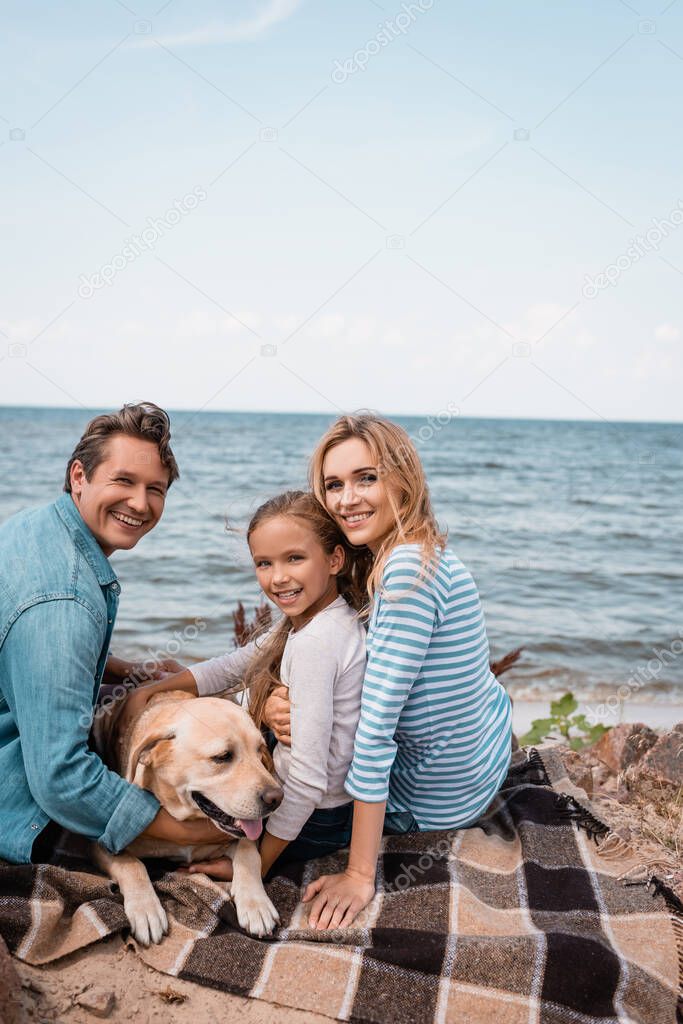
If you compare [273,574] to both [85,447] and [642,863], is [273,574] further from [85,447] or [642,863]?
[642,863]

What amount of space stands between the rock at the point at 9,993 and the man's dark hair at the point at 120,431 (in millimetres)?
1725

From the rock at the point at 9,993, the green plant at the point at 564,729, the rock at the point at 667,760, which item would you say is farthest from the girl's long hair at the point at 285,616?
the green plant at the point at 564,729

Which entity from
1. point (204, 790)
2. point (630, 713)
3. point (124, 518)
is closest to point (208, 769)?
point (204, 790)

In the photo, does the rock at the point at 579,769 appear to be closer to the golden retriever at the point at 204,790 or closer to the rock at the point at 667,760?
the rock at the point at 667,760

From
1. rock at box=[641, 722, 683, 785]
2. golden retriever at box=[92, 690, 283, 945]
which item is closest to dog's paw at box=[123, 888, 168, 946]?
golden retriever at box=[92, 690, 283, 945]

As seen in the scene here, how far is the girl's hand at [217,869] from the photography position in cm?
323

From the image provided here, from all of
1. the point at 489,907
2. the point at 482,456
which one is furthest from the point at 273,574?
the point at 482,456

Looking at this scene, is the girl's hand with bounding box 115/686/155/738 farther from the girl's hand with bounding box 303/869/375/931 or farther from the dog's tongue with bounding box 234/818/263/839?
the girl's hand with bounding box 303/869/375/931

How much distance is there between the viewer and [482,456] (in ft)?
106

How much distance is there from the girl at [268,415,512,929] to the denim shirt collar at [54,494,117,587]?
0.88 meters

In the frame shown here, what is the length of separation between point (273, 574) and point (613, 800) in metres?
2.32

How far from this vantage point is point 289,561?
3.41 m

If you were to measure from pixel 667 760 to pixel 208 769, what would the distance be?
9.08 feet

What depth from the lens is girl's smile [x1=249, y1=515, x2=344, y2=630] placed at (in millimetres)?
3389
